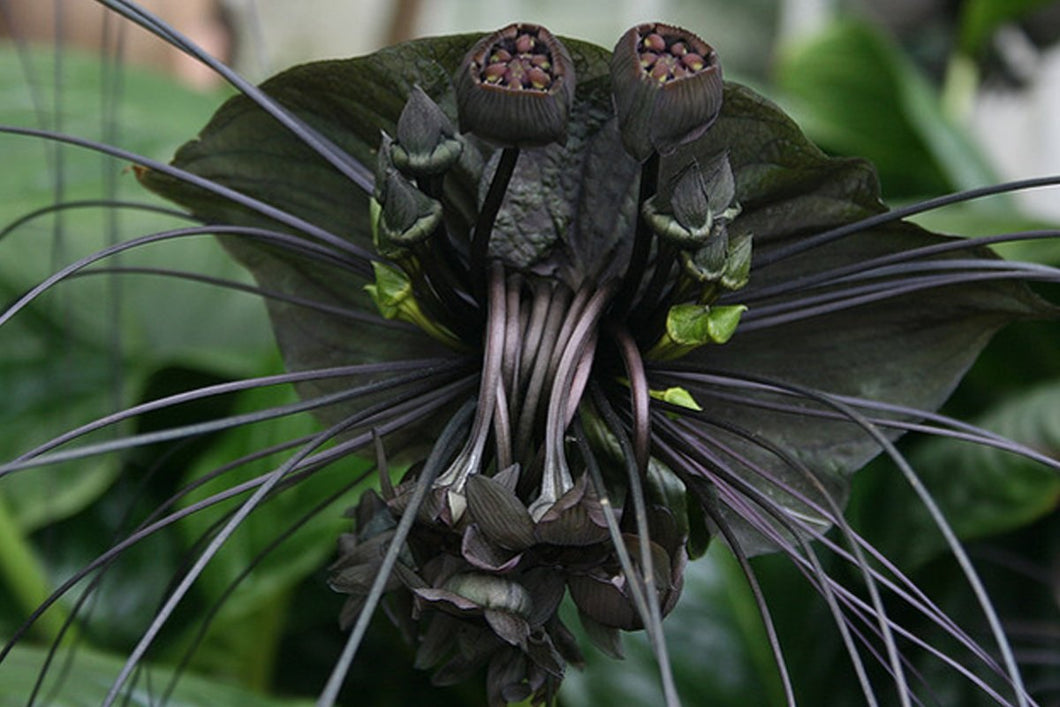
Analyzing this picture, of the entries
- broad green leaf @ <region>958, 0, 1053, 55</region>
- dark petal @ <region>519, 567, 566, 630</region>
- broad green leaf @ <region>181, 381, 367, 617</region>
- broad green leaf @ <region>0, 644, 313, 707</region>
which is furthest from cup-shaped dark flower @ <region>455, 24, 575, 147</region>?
broad green leaf @ <region>958, 0, 1053, 55</region>

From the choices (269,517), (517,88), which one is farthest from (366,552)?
(269,517)

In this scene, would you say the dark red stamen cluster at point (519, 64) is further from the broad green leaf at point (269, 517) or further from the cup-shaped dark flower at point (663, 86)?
the broad green leaf at point (269, 517)

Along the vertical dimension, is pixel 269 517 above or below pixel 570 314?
below

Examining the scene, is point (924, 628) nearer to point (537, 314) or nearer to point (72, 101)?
point (537, 314)

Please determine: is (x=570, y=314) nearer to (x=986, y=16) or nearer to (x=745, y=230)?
(x=745, y=230)

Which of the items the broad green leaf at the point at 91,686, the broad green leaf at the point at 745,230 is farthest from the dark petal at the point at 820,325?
the broad green leaf at the point at 91,686

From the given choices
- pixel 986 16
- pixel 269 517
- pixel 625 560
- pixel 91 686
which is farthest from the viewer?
pixel 986 16

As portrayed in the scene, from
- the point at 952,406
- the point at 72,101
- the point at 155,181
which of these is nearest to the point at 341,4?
the point at 72,101

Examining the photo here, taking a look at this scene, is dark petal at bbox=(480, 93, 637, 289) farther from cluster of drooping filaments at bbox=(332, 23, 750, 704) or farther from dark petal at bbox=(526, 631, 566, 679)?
dark petal at bbox=(526, 631, 566, 679)
